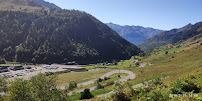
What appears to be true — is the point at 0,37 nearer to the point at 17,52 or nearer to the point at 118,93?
the point at 17,52

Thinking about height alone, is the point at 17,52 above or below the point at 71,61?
above

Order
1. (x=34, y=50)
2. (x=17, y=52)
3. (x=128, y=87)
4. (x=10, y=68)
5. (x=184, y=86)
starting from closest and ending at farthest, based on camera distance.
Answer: (x=184, y=86), (x=128, y=87), (x=10, y=68), (x=17, y=52), (x=34, y=50)

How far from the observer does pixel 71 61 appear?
7141 inches

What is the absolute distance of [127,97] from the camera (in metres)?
14.7

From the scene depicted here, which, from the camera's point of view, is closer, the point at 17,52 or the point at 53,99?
the point at 53,99

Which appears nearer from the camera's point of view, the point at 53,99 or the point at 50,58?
the point at 53,99

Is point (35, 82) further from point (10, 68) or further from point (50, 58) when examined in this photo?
point (50, 58)

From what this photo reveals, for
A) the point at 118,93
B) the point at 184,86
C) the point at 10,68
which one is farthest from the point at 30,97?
the point at 10,68

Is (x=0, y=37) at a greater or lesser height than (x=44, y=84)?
greater

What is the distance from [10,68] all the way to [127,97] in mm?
146856

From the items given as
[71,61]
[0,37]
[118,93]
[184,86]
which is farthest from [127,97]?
[0,37]

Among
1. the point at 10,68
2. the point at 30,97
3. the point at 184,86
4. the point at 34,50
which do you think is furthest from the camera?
the point at 34,50

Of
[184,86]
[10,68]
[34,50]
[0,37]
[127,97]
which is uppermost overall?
[0,37]

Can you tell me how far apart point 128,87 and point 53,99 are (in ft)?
30.5
